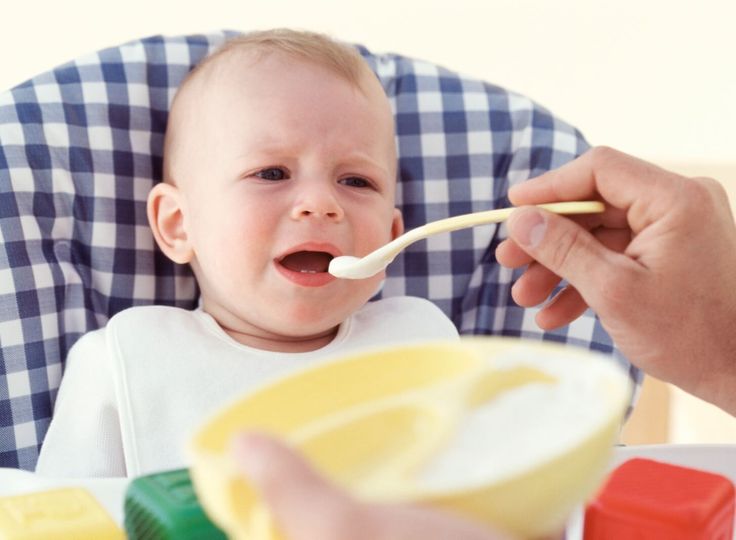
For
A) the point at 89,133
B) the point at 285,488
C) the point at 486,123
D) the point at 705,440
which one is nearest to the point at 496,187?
the point at 486,123

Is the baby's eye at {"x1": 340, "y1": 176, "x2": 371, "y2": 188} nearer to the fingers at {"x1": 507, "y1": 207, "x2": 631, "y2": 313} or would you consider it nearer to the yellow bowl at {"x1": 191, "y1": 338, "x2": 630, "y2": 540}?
the fingers at {"x1": 507, "y1": 207, "x2": 631, "y2": 313}

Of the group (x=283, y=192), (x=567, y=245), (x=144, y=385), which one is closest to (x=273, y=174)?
(x=283, y=192)

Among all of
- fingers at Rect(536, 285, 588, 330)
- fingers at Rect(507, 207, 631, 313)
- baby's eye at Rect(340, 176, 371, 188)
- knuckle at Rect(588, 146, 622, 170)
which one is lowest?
fingers at Rect(536, 285, 588, 330)

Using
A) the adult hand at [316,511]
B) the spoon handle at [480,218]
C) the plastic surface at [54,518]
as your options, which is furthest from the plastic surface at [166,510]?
the spoon handle at [480,218]

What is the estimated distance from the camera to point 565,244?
2.88 feet

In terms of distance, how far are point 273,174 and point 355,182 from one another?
0.10 meters

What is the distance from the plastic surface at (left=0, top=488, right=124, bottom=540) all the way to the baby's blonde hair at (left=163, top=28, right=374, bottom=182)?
589 millimetres

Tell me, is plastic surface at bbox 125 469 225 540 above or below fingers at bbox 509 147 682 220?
below

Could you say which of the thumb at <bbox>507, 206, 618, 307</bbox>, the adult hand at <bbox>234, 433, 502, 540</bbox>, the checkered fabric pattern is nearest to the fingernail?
the thumb at <bbox>507, 206, 618, 307</bbox>

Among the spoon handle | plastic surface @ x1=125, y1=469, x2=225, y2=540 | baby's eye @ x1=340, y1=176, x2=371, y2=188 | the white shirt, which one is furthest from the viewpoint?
baby's eye @ x1=340, y1=176, x2=371, y2=188

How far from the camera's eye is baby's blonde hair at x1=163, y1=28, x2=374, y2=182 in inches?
45.4

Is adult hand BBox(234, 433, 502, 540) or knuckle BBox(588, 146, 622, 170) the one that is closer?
adult hand BBox(234, 433, 502, 540)

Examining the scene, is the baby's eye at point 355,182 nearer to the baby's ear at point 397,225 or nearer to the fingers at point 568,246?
the baby's ear at point 397,225

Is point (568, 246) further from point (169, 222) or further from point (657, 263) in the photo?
point (169, 222)
